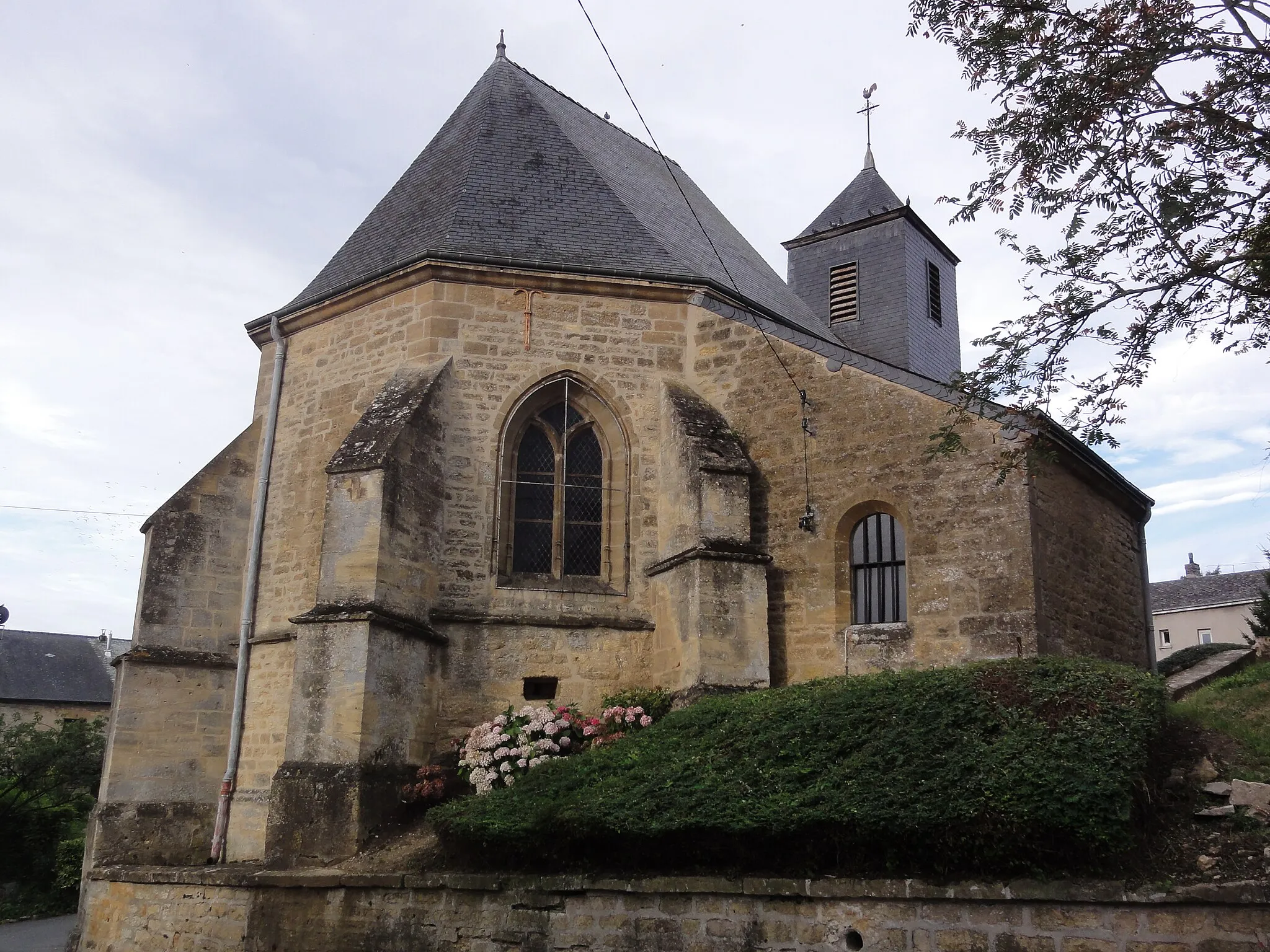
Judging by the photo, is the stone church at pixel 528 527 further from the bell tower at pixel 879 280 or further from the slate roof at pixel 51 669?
the slate roof at pixel 51 669

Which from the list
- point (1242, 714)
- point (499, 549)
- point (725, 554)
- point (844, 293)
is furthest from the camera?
point (844, 293)

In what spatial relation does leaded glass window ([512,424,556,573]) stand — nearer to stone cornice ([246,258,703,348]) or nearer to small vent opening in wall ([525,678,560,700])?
small vent opening in wall ([525,678,560,700])

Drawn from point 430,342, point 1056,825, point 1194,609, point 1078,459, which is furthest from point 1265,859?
point 1194,609

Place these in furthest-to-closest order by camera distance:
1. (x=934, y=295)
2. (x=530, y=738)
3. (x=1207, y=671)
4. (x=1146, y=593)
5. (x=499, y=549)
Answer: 1. (x=934, y=295)
2. (x=1146, y=593)
3. (x=1207, y=671)
4. (x=499, y=549)
5. (x=530, y=738)

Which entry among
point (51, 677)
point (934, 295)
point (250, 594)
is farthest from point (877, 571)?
point (51, 677)

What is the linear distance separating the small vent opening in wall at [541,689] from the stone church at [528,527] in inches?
1.0

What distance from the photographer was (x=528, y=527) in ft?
40.7

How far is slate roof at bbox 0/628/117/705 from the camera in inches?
1382

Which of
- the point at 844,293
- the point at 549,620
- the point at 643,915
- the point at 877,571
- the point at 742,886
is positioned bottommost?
the point at 643,915

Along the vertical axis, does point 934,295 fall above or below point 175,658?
above

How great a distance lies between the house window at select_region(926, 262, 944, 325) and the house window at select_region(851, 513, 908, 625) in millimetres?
11575

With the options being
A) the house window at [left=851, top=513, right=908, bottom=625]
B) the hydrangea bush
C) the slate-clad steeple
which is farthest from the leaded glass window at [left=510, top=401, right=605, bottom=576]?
the slate-clad steeple

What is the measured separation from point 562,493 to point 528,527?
54cm

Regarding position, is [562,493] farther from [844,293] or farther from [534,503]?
[844,293]
